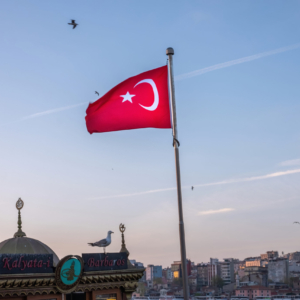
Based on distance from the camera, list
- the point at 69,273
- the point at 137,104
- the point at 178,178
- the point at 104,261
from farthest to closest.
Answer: the point at 104,261
the point at 69,273
the point at 137,104
the point at 178,178

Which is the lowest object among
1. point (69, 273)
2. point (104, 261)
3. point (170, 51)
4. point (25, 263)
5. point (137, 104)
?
point (69, 273)

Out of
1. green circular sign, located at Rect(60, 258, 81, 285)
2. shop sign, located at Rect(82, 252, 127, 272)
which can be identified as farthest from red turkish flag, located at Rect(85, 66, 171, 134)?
shop sign, located at Rect(82, 252, 127, 272)

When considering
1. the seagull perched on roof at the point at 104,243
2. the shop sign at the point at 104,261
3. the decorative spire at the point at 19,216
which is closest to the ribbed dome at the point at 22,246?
the decorative spire at the point at 19,216

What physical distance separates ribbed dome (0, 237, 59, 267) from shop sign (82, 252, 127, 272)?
1778mm

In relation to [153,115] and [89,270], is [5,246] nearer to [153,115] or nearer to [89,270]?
[89,270]

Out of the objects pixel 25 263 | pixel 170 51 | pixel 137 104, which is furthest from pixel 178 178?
pixel 25 263

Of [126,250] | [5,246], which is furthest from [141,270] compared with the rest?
[5,246]

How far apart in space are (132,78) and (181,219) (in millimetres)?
6950

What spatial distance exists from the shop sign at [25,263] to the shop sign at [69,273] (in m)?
0.54

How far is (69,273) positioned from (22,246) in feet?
10.5

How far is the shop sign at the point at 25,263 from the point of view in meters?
24.7

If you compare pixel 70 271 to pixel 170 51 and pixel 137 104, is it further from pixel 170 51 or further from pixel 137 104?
pixel 170 51

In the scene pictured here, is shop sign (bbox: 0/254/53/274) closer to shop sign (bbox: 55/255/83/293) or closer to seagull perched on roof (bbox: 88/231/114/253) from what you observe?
shop sign (bbox: 55/255/83/293)

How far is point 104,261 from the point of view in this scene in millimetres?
28953
